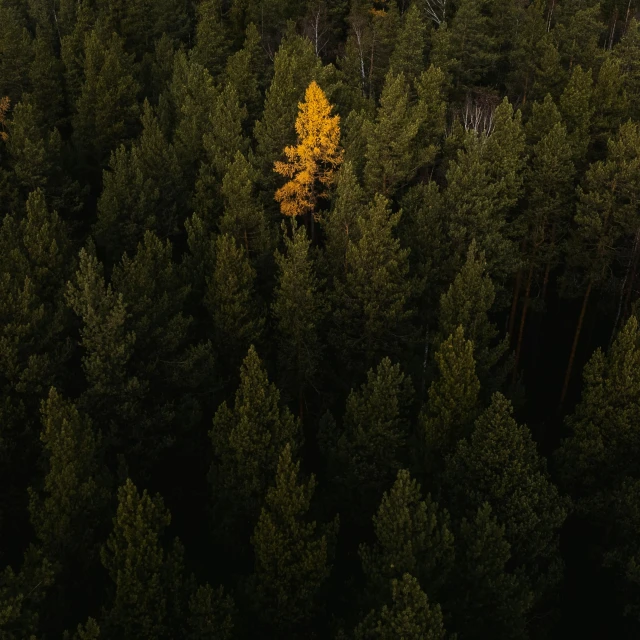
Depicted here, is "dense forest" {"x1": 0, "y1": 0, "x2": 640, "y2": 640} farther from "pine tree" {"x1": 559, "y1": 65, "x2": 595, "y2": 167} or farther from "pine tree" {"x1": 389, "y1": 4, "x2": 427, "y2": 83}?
"pine tree" {"x1": 389, "y1": 4, "x2": 427, "y2": 83}

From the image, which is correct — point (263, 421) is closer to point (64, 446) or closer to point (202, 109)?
point (64, 446)

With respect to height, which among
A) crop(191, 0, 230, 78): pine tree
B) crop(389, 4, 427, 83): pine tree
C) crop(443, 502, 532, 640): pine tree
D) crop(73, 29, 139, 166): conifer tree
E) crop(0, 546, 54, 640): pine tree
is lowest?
crop(443, 502, 532, 640): pine tree

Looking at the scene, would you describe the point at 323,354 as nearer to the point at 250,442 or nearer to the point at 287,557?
the point at 250,442

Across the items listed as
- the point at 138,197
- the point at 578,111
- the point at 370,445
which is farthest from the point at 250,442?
the point at 578,111

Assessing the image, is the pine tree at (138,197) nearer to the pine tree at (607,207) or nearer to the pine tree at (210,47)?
the pine tree at (210,47)

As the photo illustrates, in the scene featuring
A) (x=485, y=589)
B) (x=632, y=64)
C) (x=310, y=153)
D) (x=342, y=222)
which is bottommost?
(x=485, y=589)

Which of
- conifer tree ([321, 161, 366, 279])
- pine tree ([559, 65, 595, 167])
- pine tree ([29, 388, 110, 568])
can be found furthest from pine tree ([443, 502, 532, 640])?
pine tree ([559, 65, 595, 167])
